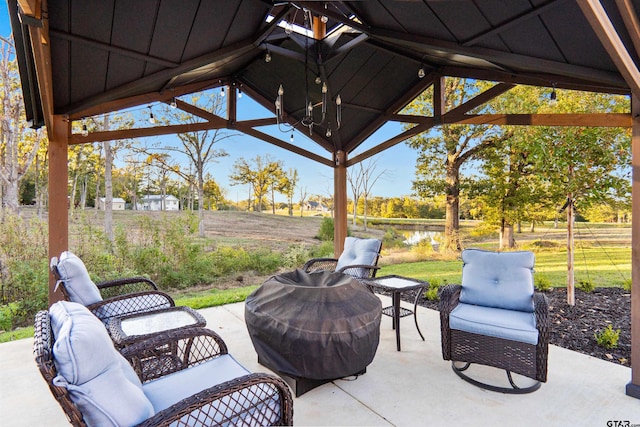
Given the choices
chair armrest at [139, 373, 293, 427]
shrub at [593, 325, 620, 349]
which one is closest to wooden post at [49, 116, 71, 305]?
chair armrest at [139, 373, 293, 427]

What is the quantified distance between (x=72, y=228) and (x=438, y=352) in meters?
6.32

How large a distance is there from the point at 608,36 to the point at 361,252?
350 centimetres

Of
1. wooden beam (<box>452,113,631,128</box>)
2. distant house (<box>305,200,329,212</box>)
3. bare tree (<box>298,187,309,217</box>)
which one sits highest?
wooden beam (<box>452,113,631,128</box>)

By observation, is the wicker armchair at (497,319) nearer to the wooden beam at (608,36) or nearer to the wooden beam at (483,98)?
the wooden beam at (608,36)

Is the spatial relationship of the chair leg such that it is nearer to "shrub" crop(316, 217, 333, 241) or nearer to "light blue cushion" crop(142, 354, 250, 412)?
"light blue cushion" crop(142, 354, 250, 412)

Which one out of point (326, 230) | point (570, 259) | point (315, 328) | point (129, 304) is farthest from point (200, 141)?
point (570, 259)

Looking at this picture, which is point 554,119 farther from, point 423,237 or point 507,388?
point 423,237

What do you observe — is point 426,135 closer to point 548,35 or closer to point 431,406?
point 548,35

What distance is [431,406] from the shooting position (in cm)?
262

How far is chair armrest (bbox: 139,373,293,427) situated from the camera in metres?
1.44

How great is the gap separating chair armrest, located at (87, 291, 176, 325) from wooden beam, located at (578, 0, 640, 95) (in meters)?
3.72

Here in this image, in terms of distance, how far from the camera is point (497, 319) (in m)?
2.94

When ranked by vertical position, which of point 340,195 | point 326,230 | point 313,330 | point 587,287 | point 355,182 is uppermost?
point 355,182

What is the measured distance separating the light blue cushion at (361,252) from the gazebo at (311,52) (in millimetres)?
1754
